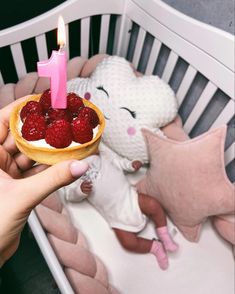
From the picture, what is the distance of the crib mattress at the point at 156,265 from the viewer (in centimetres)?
99

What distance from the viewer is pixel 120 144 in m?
1.10

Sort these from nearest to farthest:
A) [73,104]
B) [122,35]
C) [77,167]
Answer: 1. [77,167]
2. [73,104]
3. [122,35]

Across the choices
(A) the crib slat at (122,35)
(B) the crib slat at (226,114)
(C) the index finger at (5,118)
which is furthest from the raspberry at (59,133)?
(A) the crib slat at (122,35)

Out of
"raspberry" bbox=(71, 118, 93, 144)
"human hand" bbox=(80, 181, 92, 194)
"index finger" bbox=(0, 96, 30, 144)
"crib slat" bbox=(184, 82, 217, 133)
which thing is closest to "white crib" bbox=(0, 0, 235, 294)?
"crib slat" bbox=(184, 82, 217, 133)

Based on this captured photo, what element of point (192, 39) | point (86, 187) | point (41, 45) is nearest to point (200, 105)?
point (192, 39)

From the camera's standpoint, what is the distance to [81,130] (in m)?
0.52

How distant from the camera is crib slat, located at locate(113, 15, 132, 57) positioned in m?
1.26

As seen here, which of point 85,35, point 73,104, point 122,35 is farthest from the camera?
point 122,35

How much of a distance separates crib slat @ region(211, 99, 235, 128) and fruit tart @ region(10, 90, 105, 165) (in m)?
0.56

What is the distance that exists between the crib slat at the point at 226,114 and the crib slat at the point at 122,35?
531 millimetres

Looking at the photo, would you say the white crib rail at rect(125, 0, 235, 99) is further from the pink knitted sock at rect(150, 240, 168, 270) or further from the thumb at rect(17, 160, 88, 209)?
the thumb at rect(17, 160, 88, 209)

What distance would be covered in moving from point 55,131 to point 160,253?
0.68m

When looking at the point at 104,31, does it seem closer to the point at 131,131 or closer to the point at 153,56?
the point at 153,56

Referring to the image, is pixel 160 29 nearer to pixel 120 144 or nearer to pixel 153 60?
pixel 153 60
